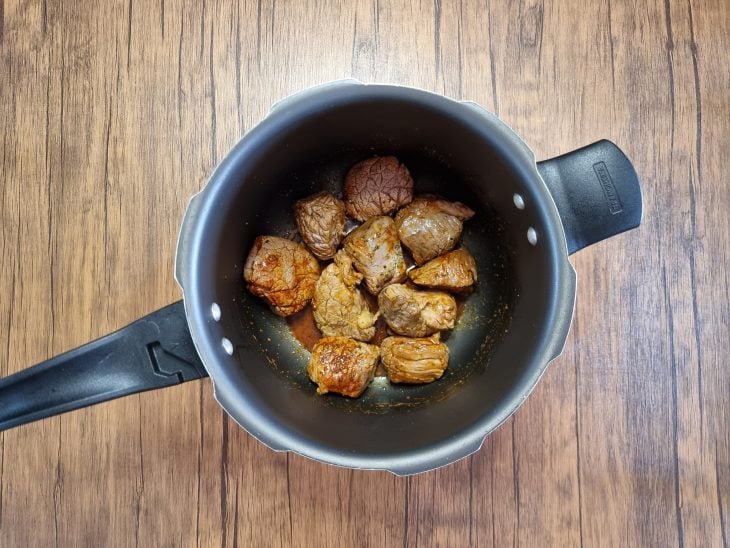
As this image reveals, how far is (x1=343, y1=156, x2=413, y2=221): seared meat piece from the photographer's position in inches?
51.4

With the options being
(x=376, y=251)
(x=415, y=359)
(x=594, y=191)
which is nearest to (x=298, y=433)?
(x=415, y=359)

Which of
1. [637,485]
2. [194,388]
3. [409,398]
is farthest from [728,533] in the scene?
[194,388]

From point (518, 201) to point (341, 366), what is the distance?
0.48 metres

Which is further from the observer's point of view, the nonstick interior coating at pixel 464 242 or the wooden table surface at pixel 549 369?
the wooden table surface at pixel 549 369

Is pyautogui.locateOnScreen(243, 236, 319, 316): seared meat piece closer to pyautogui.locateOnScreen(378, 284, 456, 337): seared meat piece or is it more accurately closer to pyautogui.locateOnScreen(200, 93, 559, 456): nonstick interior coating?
pyautogui.locateOnScreen(200, 93, 559, 456): nonstick interior coating

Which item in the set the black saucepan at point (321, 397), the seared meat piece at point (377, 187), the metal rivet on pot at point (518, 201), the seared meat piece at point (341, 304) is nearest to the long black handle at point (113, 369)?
the black saucepan at point (321, 397)

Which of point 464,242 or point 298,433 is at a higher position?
point 464,242

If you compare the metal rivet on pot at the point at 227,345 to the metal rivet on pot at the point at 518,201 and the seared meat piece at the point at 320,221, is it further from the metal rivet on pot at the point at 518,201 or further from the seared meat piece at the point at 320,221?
the metal rivet on pot at the point at 518,201

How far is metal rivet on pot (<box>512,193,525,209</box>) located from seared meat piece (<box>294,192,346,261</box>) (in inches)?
15.4

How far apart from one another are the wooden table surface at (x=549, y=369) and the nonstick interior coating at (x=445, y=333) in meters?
0.21

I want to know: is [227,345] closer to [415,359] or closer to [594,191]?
[415,359]

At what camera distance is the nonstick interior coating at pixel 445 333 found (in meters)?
1.27

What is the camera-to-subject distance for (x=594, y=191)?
3.52ft

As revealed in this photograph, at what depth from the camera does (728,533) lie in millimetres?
1406
